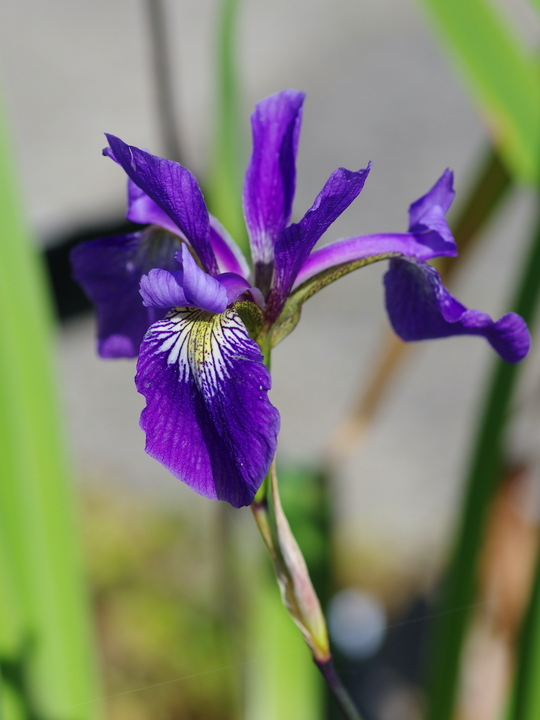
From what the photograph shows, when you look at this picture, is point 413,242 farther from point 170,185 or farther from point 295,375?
point 295,375

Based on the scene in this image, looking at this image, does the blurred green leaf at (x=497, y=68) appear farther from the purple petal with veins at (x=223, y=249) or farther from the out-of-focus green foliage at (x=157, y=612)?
the out-of-focus green foliage at (x=157, y=612)

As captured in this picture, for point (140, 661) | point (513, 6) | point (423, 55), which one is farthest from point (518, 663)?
point (513, 6)

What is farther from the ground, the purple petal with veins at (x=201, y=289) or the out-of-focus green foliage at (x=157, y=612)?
the purple petal with veins at (x=201, y=289)

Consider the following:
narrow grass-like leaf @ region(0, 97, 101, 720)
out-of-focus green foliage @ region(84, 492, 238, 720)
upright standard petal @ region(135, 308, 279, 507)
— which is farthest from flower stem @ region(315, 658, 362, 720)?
out-of-focus green foliage @ region(84, 492, 238, 720)

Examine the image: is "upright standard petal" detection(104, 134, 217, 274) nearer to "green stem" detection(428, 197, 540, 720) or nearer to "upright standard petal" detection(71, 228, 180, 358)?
"upright standard petal" detection(71, 228, 180, 358)

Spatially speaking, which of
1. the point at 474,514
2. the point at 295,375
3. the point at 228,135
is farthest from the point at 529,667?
the point at 295,375

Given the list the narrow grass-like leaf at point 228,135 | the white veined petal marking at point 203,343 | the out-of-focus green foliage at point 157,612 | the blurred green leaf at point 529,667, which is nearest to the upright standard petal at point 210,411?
the white veined petal marking at point 203,343
